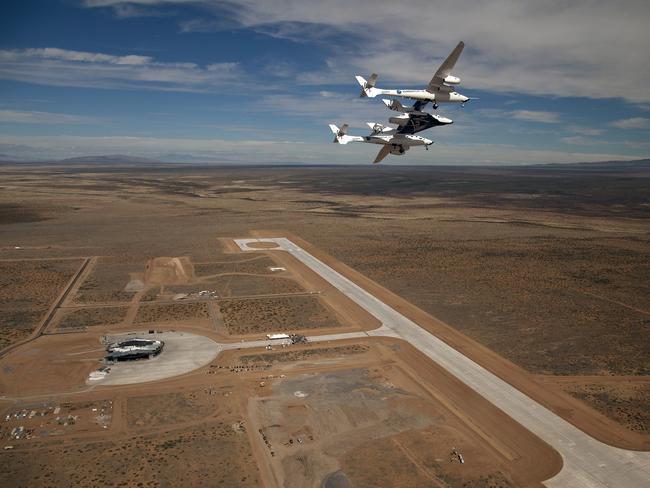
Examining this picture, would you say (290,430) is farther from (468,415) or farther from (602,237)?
(602,237)

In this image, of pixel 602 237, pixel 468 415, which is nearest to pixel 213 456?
pixel 468 415

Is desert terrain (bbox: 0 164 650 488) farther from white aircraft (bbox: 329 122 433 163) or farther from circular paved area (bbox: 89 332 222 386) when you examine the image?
white aircraft (bbox: 329 122 433 163)

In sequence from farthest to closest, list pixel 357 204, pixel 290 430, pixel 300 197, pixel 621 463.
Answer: pixel 300 197 → pixel 357 204 → pixel 290 430 → pixel 621 463

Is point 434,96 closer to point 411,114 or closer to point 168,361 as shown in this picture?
point 411,114

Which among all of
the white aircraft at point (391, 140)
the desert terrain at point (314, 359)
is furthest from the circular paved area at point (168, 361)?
the white aircraft at point (391, 140)

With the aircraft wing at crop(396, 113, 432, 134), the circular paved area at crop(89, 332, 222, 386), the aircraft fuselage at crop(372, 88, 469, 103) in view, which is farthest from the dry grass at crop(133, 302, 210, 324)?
the aircraft fuselage at crop(372, 88, 469, 103)

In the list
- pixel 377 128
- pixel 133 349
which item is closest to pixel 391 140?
pixel 377 128
